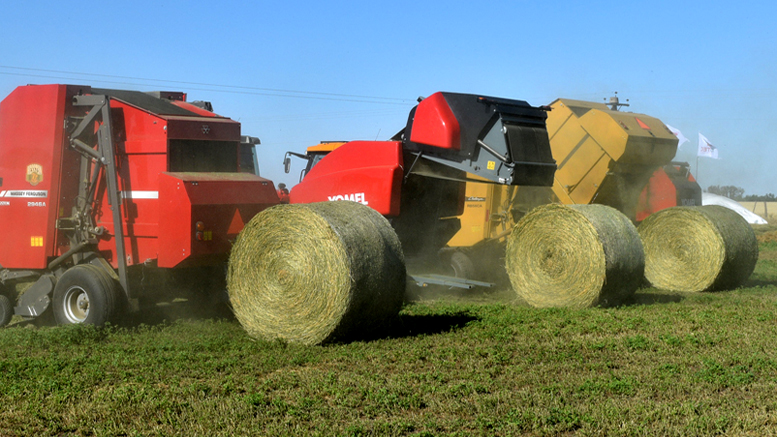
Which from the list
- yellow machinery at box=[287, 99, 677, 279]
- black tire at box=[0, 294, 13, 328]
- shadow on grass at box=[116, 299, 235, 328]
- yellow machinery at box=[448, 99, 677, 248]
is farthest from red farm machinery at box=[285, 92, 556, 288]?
black tire at box=[0, 294, 13, 328]

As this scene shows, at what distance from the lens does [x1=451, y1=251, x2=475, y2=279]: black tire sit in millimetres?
11680

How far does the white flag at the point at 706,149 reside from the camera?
98.5ft

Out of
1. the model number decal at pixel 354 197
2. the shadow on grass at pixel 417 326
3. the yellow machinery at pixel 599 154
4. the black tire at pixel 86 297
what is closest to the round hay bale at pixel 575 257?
the shadow on grass at pixel 417 326

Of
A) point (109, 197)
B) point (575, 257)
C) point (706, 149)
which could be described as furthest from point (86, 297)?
point (706, 149)

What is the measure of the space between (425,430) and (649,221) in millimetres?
9263

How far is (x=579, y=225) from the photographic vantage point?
9.60 m

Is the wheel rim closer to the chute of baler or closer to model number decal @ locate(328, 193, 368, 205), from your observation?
model number decal @ locate(328, 193, 368, 205)

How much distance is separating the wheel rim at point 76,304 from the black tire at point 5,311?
128cm

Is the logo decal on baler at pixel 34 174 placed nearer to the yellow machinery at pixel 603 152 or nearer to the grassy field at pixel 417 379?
the grassy field at pixel 417 379

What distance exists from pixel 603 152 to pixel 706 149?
18951 millimetres

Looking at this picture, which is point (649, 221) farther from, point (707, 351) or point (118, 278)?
point (118, 278)

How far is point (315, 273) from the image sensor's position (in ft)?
23.7

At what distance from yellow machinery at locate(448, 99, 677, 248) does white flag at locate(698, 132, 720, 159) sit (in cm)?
1687

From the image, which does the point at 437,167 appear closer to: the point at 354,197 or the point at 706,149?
the point at 354,197
